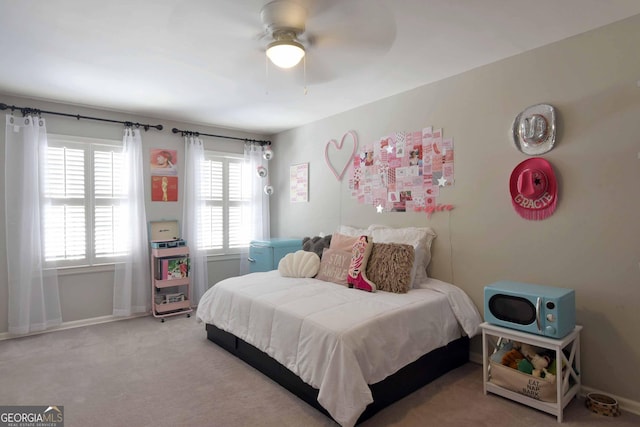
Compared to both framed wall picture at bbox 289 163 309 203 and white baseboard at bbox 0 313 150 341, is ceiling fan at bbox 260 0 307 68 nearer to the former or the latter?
framed wall picture at bbox 289 163 309 203

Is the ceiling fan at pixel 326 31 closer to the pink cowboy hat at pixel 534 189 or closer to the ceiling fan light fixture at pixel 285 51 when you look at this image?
the ceiling fan light fixture at pixel 285 51

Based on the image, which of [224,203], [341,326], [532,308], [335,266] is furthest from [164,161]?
[532,308]

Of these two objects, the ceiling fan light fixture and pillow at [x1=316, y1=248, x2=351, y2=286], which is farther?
pillow at [x1=316, y1=248, x2=351, y2=286]

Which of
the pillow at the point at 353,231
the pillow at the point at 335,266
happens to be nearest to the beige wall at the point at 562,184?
the pillow at the point at 353,231

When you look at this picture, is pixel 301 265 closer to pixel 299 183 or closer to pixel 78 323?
pixel 299 183

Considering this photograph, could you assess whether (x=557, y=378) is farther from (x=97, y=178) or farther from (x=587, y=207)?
(x=97, y=178)

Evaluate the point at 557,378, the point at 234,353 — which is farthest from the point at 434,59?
the point at 234,353

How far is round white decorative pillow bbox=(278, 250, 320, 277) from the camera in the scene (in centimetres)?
344

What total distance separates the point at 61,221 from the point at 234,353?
7.92 ft

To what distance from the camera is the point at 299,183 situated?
4.80 metres

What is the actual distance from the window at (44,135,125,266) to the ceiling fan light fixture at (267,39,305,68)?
107 inches

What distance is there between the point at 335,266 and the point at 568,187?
1873 mm

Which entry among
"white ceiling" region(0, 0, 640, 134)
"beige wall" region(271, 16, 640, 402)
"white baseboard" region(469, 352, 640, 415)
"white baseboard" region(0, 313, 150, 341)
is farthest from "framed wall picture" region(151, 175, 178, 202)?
"white baseboard" region(469, 352, 640, 415)

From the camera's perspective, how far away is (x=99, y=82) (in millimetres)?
3186
